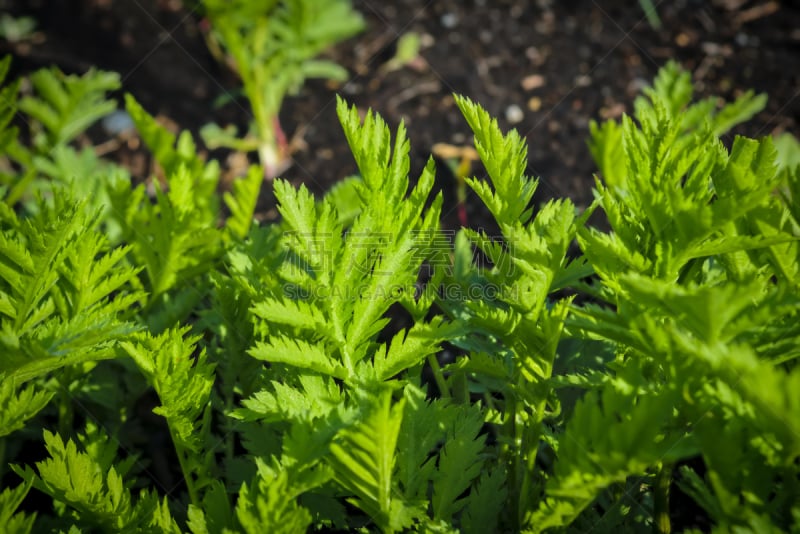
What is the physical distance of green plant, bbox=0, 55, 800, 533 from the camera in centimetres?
88

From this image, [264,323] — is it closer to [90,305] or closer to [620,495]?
[90,305]

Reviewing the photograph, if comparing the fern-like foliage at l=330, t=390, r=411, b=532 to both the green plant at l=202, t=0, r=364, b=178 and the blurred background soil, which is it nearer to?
the blurred background soil

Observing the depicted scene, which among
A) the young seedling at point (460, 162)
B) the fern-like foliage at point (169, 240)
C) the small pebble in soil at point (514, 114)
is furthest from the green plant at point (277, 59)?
the fern-like foliage at point (169, 240)

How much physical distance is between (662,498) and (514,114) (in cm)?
160

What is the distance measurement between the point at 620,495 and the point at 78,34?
2.71m

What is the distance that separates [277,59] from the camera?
2410mm

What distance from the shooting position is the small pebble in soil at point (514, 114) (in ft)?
7.88

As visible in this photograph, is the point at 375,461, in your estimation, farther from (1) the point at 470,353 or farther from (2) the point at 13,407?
(2) the point at 13,407

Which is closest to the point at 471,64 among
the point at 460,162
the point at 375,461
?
the point at 460,162

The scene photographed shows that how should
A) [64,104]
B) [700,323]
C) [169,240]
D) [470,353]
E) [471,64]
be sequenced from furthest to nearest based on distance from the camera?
[471,64] < [64,104] < [169,240] < [470,353] < [700,323]

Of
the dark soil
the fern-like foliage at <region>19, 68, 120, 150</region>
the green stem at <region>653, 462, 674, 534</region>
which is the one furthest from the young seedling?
the green stem at <region>653, 462, 674, 534</region>

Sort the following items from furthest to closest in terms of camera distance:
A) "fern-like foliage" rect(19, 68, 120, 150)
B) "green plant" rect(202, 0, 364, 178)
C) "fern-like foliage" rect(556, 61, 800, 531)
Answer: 1. "green plant" rect(202, 0, 364, 178)
2. "fern-like foliage" rect(19, 68, 120, 150)
3. "fern-like foliage" rect(556, 61, 800, 531)

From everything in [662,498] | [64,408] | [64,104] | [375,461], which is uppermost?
[64,104]

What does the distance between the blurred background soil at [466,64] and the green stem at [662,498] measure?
1.25 m
